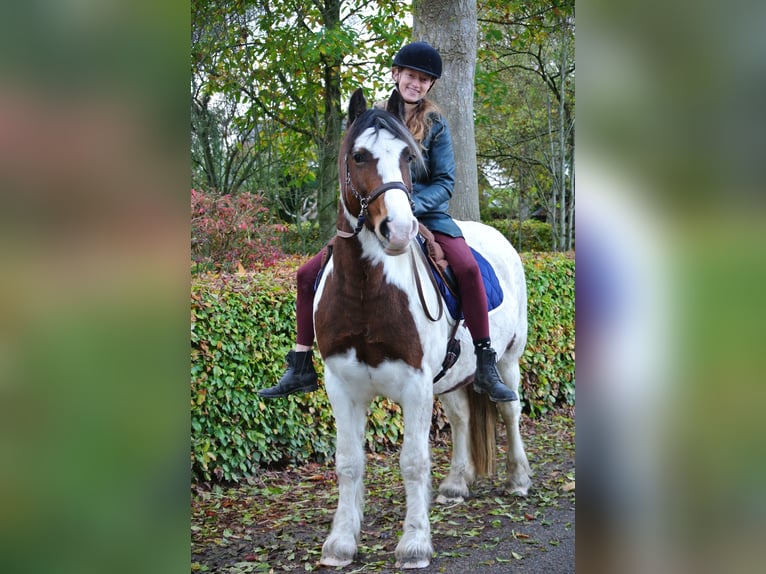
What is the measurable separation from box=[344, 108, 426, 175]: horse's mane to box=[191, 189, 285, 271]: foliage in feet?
15.0

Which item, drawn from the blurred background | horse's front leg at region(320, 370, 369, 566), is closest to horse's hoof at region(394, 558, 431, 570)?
horse's front leg at region(320, 370, 369, 566)

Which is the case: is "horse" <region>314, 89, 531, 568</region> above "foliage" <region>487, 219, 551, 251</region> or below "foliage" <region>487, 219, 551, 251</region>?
below

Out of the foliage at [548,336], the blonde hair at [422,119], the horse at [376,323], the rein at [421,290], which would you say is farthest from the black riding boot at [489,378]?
the foliage at [548,336]

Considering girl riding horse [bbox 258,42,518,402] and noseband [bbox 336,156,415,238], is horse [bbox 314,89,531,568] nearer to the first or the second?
noseband [bbox 336,156,415,238]

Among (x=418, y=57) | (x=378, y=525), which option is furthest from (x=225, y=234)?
(x=418, y=57)

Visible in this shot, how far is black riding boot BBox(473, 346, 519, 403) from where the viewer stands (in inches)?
153

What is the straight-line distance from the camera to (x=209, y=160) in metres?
12.7

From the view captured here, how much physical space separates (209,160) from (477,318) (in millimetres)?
9841

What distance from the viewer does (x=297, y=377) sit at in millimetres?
3943

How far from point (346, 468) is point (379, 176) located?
5.52 feet

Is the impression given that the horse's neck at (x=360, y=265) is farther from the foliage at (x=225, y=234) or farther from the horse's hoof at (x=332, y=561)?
the foliage at (x=225, y=234)

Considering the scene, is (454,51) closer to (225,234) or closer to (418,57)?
(418,57)
